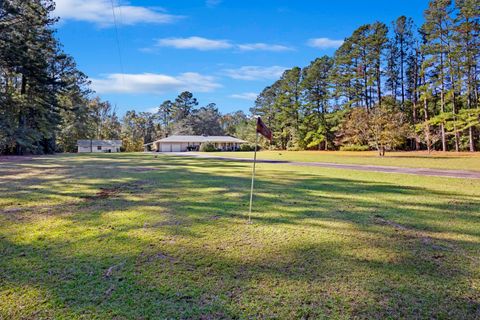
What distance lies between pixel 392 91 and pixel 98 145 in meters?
53.0

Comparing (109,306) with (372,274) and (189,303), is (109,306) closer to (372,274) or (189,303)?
(189,303)

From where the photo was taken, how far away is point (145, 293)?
8.71 ft

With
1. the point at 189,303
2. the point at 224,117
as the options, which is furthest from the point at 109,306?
the point at 224,117

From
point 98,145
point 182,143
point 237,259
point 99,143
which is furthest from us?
point 99,143

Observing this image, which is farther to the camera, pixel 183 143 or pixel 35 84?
pixel 183 143

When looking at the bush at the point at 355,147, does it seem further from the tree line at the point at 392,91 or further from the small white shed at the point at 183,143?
the small white shed at the point at 183,143

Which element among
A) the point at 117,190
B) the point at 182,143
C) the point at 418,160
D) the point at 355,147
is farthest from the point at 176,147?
the point at 117,190

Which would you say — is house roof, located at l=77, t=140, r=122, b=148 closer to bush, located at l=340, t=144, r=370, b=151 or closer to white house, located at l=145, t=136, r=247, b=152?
white house, located at l=145, t=136, r=247, b=152

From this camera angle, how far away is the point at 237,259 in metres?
3.43

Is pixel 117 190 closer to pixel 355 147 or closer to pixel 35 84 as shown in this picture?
pixel 35 84

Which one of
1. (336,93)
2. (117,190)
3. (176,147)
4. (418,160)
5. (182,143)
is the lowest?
(117,190)

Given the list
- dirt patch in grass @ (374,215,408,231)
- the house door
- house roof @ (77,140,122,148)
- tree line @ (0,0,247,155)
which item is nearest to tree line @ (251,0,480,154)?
the house door

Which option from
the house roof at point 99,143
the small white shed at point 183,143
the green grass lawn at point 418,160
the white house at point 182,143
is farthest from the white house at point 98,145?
the green grass lawn at point 418,160

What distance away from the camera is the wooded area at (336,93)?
25.7m
